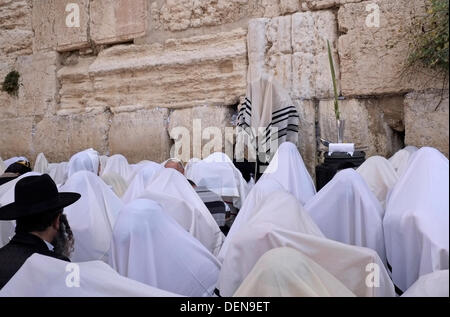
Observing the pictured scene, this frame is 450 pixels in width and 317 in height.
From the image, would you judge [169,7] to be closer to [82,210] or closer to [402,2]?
[402,2]

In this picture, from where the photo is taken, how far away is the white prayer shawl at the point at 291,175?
426 centimetres

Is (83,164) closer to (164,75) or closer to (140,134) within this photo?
(140,134)

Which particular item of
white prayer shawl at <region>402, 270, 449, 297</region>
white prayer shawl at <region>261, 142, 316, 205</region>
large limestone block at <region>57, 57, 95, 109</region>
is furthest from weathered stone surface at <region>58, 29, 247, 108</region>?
white prayer shawl at <region>402, 270, 449, 297</region>

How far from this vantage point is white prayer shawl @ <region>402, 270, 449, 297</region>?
1477 millimetres

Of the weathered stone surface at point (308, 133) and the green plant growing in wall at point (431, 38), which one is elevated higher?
the green plant growing in wall at point (431, 38)

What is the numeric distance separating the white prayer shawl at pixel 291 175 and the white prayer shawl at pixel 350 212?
1.07 metres

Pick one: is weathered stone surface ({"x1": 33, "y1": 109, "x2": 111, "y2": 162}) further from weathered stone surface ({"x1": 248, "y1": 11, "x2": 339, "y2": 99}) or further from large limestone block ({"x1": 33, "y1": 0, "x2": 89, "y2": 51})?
weathered stone surface ({"x1": 248, "y1": 11, "x2": 339, "y2": 99})

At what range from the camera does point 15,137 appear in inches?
308

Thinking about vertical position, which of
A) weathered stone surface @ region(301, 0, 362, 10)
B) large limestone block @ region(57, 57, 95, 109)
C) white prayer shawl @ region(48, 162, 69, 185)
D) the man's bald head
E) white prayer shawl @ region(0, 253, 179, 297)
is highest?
weathered stone surface @ region(301, 0, 362, 10)

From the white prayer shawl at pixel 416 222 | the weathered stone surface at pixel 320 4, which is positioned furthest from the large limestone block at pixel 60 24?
the white prayer shawl at pixel 416 222

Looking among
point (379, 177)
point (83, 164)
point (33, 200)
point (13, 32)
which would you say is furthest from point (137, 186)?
point (13, 32)

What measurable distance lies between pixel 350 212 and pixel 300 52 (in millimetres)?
3298

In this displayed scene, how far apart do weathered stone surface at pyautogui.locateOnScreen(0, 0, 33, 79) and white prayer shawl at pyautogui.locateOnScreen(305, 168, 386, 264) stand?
627 centimetres

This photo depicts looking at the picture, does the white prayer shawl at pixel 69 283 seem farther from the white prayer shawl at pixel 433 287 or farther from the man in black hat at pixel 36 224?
the white prayer shawl at pixel 433 287
